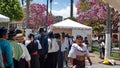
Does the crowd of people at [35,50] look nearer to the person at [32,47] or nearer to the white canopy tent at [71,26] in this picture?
the person at [32,47]

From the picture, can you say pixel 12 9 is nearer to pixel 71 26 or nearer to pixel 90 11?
pixel 90 11

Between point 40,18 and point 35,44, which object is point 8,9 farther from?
point 40,18

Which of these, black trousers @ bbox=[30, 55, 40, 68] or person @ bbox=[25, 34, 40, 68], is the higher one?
person @ bbox=[25, 34, 40, 68]

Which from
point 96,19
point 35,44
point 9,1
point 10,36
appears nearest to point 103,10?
point 96,19

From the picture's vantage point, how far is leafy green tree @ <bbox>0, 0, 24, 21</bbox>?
3550cm

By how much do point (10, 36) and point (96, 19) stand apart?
110ft

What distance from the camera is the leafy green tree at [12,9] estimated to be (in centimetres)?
3550

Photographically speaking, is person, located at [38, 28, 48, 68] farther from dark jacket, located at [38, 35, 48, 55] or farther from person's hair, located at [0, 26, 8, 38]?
person's hair, located at [0, 26, 8, 38]

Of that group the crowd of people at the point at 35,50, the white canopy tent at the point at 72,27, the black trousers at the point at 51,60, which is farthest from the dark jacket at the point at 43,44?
the white canopy tent at the point at 72,27

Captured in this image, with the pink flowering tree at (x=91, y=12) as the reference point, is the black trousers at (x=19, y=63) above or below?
below

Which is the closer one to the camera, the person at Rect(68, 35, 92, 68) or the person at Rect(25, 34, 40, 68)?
the person at Rect(68, 35, 92, 68)

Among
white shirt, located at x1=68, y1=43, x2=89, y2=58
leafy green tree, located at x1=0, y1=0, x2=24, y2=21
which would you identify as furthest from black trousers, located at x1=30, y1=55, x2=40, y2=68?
leafy green tree, located at x1=0, y1=0, x2=24, y2=21

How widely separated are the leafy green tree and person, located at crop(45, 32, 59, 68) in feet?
69.2

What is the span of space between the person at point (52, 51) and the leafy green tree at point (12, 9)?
2108 centimetres
